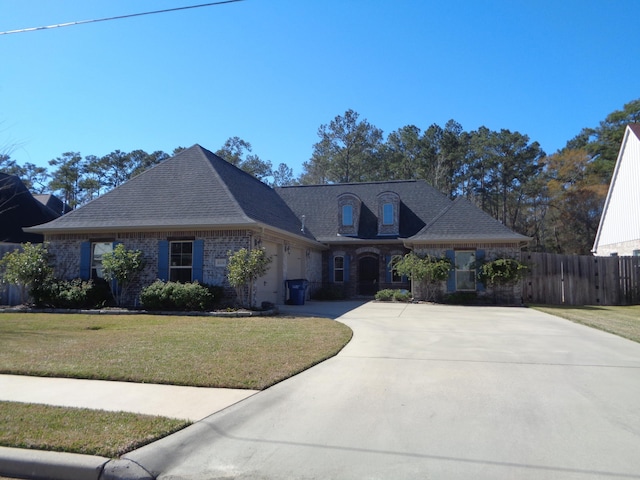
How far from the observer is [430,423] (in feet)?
15.6

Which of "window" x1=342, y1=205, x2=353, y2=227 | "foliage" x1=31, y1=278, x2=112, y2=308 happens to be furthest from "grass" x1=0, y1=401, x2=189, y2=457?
"window" x1=342, y1=205, x2=353, y2=227

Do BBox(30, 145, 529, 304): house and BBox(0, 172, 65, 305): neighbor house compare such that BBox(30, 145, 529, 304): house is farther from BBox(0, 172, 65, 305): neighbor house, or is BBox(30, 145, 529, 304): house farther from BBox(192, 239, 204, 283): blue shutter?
BBox(0, 172, 65, 305): neighbor house

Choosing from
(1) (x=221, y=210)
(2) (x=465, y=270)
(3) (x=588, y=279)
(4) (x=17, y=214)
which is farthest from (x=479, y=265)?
(4) (x=17, y=214)

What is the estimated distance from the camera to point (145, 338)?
377 inches

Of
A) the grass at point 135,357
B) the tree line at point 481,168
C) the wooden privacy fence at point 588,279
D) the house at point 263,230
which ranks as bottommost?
the grass at point 135,357

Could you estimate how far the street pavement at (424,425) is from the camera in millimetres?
3771

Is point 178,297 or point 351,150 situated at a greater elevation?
point 351,150

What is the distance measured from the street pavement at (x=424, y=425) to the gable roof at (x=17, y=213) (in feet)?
70.2

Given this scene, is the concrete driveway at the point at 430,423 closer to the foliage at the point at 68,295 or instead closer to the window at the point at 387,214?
the foliage at the point at 68,295

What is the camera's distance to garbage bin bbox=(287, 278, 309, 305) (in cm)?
1866

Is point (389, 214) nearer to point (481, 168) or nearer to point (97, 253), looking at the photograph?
point (97, 253)

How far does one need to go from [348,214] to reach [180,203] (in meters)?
9.73

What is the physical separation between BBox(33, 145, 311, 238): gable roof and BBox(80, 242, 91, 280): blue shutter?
2.19ft

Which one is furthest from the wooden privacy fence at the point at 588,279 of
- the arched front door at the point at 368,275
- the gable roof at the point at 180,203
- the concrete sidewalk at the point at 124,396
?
the concrete sidewalk at the point at 124,396
